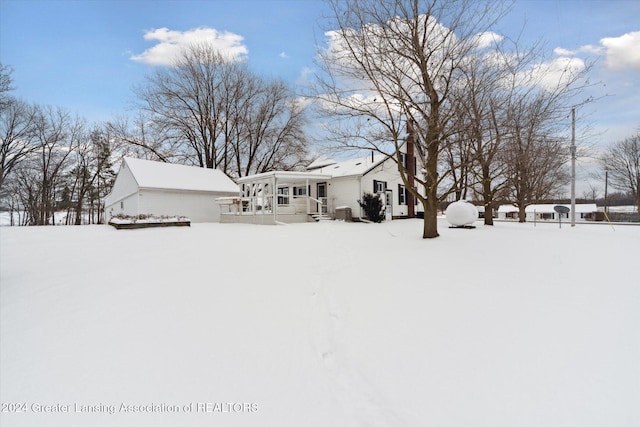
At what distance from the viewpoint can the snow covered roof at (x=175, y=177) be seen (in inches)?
648

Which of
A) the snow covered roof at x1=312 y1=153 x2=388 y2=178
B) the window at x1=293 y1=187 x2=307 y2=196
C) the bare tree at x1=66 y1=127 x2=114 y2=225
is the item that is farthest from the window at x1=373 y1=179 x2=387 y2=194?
the bare tree at x1=66 y1=127 x2=114 y2=225

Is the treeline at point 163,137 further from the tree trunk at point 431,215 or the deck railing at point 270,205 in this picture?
the tree trunk at point 431,215

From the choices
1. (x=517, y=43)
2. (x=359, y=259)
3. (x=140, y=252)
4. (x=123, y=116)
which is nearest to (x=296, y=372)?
(x=359, y=259)

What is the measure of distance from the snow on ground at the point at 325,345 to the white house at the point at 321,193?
10.3 m

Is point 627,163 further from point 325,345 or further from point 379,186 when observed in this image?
point 325,345

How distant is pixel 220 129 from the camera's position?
990 inches

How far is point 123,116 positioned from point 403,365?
29.4 metres

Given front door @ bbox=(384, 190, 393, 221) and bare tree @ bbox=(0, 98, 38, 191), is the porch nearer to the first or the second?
front door @ bbox=(384, 190, 393, 221)

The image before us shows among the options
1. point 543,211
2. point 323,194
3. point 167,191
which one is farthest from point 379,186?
point 543,211

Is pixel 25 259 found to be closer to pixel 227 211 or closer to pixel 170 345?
pixel 170 345

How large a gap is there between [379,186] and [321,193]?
365cm

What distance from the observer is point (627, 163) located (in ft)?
84.0

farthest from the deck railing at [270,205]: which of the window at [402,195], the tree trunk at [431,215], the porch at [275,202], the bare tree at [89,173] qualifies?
the bare tree at [89,173]

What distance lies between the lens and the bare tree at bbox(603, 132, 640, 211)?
24.5m
